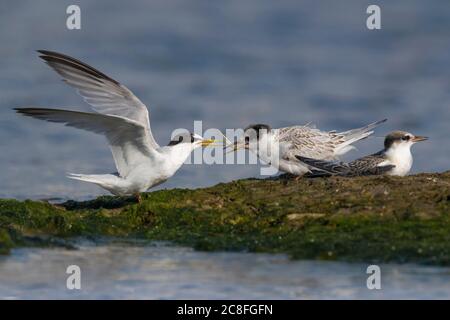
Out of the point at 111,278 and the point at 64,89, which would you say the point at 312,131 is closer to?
the point at 111,278

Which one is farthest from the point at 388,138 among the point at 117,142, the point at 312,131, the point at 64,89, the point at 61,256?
the point at 64,89

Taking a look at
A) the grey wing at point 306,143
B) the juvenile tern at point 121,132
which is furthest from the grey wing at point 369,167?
the juvenile tern at point 121,132

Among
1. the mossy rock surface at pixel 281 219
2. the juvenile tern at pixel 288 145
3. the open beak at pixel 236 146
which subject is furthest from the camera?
the open beak at pixel 236 146

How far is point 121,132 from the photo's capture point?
9648mm

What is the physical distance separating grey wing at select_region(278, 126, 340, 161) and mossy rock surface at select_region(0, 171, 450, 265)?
118cm

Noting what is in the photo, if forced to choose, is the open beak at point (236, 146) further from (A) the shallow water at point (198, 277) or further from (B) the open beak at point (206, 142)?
(A) the shallow water at point (198, 277)

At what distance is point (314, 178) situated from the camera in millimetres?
9719

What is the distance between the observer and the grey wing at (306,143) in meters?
10.5

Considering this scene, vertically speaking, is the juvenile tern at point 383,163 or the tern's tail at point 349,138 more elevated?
the tern's tail at point 349,138

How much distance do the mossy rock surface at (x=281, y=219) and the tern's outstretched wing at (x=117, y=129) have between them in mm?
660

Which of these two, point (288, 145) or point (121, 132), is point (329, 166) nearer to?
point (288, 145)

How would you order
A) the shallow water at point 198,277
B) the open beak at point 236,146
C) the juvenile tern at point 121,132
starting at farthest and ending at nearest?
the open beak at point 236,146
the juvenile tern at point 121,132
the shallow water at point 198,277

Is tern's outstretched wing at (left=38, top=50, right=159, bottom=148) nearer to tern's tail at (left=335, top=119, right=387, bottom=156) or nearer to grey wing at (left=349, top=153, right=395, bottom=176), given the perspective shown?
grey wing at (left=349, top=153, right=395, bottom=176)

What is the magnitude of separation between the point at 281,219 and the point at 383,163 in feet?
7.36
